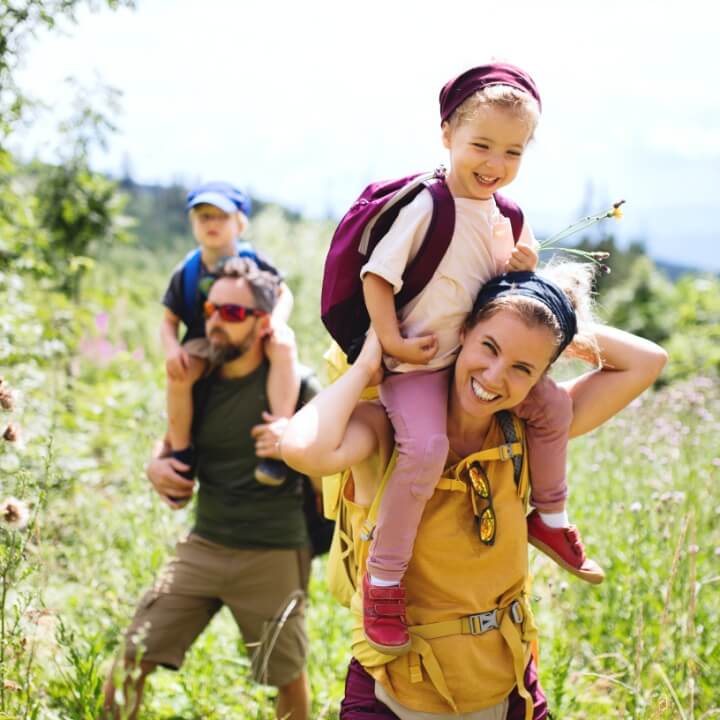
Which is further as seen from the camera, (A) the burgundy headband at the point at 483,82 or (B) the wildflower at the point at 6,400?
(B) the wildflower at the point at 6,400

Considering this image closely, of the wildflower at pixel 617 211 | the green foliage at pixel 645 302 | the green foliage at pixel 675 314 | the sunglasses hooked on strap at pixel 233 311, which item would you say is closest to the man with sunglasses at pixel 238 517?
the sunglasses hooked on strap at pixel 233 311

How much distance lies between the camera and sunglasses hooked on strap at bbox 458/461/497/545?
2.04m

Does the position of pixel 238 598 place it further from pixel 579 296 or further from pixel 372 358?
pixel 579 296

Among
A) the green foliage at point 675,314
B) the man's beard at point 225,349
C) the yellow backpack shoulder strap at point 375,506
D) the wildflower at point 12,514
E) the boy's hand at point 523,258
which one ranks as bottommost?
the wildflower at point 12,514

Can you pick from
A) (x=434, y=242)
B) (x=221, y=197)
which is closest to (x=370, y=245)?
(x=434, y=242)

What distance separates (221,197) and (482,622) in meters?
2.46

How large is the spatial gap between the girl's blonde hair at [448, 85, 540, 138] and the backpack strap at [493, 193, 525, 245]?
0.24 meters

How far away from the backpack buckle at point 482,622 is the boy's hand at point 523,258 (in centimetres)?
90

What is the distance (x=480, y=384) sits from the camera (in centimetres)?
192

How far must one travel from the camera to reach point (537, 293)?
1.94m

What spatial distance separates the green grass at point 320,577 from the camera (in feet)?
9.00

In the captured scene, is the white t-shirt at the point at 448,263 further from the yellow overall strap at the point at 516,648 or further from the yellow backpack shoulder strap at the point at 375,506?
the yellow overall strap at the point at 516,648

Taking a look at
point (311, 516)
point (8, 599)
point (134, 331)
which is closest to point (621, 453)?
point (311, 516)

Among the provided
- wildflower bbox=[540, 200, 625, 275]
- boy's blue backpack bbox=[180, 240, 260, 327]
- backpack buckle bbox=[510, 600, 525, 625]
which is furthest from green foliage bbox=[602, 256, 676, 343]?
backpack buckle bbox=[510, 600, 525, 625]
